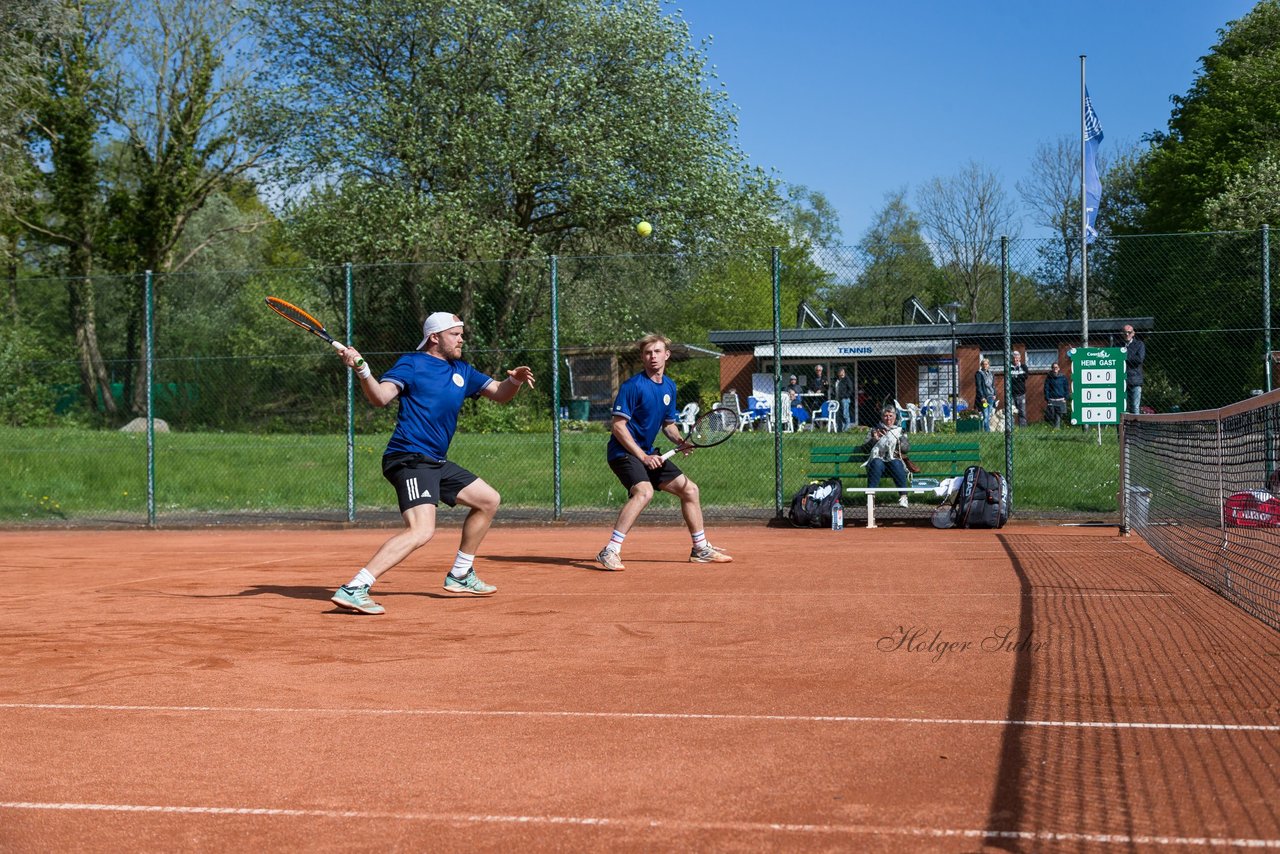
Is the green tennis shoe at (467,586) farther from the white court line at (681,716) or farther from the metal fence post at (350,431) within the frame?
the metal fence post at (350,431)

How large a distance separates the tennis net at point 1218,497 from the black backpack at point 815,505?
2.90m

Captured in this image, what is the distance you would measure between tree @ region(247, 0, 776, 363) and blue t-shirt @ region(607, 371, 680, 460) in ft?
60.8

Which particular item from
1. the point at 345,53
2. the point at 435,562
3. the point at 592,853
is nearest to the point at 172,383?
the point at 435,562

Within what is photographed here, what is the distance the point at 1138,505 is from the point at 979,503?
5.06 feet

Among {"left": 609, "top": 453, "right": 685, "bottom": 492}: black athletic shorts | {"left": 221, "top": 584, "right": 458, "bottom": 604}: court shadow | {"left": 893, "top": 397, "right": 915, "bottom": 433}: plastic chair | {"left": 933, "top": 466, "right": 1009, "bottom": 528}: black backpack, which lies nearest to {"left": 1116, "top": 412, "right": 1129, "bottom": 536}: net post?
{"left": 933, "top": 466, "right": 1009, "bottom": 528}: black backpack

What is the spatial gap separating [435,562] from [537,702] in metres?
5.89

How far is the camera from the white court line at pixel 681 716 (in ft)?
15.3

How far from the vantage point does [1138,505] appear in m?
12.6

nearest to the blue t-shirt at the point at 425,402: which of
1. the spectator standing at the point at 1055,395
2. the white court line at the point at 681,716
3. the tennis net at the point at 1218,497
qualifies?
the white court line at the point at 681,716

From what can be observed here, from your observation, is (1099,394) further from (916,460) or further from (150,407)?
(150,407)

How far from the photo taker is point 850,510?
48.2 feet

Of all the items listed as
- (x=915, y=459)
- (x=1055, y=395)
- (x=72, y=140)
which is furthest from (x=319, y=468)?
(x=72, y=140)

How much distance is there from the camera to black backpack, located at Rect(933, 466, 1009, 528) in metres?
13.4

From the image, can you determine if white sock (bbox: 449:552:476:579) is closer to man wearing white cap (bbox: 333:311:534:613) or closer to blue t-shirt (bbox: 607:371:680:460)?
man wearing white cap (bbox: 333:311:534:613)
